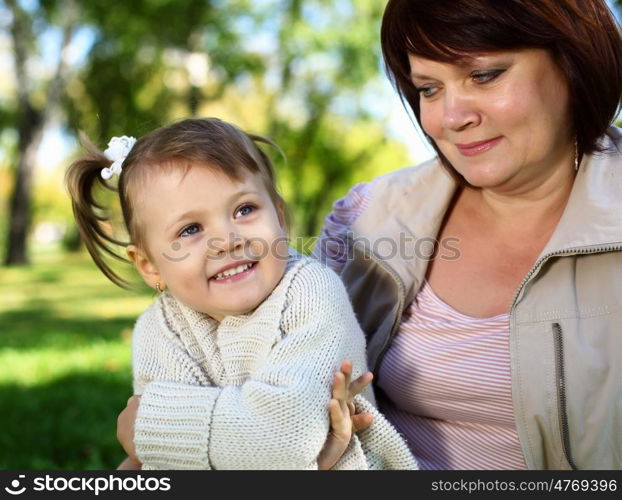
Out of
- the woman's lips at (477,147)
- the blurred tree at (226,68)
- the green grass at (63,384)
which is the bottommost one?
the green grass at (63,384)

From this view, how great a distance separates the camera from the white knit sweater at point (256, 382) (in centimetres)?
191

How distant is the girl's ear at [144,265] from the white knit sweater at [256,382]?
8 cm

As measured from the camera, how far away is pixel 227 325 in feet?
7.36

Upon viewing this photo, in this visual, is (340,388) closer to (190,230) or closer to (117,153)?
(190,230)

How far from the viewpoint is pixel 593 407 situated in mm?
2172

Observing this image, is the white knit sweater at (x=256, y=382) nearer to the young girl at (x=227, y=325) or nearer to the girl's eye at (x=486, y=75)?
the young girl at (x=227, y=325)

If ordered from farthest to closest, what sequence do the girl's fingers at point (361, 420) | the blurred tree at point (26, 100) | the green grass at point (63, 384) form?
the blurred tree at point (26, 100) < the green grass at point (63, 384) < the girl's fingers at point (361, 420)

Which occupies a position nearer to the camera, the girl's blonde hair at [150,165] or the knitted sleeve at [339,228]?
the girl's blonde hair at [150,165]

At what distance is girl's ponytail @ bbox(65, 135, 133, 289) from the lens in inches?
99.6

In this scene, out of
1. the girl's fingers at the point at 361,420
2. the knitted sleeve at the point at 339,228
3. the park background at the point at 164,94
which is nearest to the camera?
the girl's fingers at the point at 361,420

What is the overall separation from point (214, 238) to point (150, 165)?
296mm

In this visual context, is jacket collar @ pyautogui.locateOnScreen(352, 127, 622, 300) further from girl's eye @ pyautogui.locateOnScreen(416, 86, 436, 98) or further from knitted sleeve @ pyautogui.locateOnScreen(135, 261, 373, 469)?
knitted sleeve @ pyautogui.locateOnScreen(135, 261, 373, 469)

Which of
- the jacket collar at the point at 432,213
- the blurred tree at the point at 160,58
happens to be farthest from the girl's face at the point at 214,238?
the blurred tree at the point at 160,58

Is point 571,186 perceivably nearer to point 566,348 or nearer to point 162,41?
point 566,348
